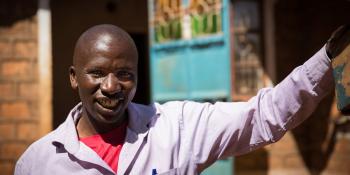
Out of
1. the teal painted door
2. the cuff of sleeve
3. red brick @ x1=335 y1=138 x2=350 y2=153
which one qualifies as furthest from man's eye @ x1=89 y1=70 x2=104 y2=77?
red brick @ x1=335 y1=138 x2=350 y2=153

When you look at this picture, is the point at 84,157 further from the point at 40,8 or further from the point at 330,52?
the point at 40,8

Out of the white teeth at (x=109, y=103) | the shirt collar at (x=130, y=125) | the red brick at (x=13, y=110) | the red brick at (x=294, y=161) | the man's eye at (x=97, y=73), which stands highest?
the man's eye at (x=97, y=73)

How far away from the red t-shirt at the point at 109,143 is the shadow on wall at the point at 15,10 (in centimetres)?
299

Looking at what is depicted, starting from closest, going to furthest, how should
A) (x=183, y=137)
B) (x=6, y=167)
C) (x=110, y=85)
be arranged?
(x=110, y=85) → (x=183, y=137) → (x=6, y=167)

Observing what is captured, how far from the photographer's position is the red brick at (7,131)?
4.73m

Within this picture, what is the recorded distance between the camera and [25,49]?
4.80m

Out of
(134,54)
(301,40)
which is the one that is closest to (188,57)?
(301,40)

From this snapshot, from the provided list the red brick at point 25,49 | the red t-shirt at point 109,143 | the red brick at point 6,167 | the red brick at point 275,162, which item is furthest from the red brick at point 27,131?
the red t-shirt at point 109,143

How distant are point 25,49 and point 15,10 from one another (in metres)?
0.34

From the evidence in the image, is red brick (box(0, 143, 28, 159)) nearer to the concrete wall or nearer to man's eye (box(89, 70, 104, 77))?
the concrete wall

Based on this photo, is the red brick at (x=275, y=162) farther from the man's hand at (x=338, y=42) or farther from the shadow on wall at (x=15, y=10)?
the man's hand at (x=338, y=42)

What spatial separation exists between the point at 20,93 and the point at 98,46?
9.93 ft

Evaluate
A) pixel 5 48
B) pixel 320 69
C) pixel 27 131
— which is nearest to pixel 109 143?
pixel 320 69

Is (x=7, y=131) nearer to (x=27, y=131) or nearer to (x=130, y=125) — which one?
(x=27, y=131)
